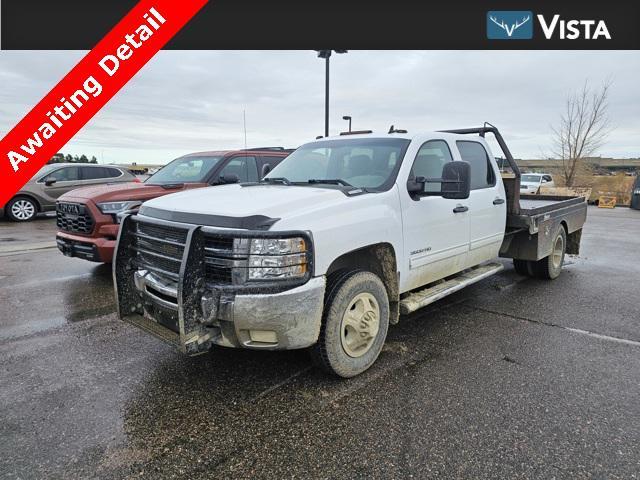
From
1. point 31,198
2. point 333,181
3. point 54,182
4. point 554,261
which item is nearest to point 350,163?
point 333,181

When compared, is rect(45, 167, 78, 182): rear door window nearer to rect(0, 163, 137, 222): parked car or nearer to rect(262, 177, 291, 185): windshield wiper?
rect(0, 163, 137, 222): parked car

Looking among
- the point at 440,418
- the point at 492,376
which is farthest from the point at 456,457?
the point at 492,376

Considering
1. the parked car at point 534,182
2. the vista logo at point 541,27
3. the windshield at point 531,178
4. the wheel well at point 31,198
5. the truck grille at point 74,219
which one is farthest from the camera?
the windshield at point 531,178

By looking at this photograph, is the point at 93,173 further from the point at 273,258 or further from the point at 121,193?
the point at 273,258

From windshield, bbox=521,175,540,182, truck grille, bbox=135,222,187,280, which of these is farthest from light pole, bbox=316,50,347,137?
windshield, bbox=521,175,540,182

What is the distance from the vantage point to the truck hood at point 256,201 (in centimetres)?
298

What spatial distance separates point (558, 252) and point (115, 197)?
261 inches

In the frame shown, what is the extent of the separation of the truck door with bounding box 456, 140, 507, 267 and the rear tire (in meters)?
1.44

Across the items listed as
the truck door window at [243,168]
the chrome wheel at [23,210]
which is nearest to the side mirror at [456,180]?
the truck door window at [243,168]

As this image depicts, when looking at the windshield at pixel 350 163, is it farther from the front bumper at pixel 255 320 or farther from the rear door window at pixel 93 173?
the rear door window at pixel 93 173

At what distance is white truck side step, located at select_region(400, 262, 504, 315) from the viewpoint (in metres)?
→ 3.86

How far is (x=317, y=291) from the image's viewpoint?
2.93 metres

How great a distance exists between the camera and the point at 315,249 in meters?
2.92

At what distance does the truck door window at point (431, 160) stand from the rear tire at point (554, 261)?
289cm
